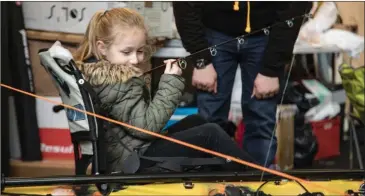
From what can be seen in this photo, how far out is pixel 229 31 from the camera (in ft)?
6.99

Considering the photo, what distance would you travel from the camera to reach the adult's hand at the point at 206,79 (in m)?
2.04

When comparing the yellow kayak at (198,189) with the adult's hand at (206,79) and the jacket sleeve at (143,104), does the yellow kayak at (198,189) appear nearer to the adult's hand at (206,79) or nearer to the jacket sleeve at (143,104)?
the jacket sleeve at (143,104)

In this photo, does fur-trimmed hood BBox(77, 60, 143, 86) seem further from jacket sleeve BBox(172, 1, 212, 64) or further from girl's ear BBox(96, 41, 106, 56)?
jacket sleeve BBox(172, 1, 212, 64)

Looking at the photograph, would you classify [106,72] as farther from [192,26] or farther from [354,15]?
[354,15]

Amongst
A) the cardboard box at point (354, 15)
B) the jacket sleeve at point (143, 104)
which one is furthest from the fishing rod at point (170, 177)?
the cardboard box at point (354, 15)

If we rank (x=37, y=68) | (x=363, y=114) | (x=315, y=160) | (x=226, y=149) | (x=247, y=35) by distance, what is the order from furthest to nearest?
1. (x=315, y=160)
2. (x=37, y=68)
3. (x=363, y=114)
4. (x=247, y=35)
5. (x=226, y=149)

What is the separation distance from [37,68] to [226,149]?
1.17 meters

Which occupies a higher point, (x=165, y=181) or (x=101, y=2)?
(x=101, y=2)

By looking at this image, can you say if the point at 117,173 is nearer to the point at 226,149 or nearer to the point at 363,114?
the point at 226,149

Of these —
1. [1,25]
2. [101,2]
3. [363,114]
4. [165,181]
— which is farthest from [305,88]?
[165,181]

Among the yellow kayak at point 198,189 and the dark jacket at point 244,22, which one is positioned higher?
the dark jacket at point 244,22

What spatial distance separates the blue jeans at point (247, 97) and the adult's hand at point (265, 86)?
0.03 meters

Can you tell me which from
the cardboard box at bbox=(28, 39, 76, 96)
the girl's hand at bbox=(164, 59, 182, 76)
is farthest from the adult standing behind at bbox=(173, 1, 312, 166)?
the cardboard box at bbox=(28, 39, 76, 96)

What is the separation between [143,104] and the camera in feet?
5.74
